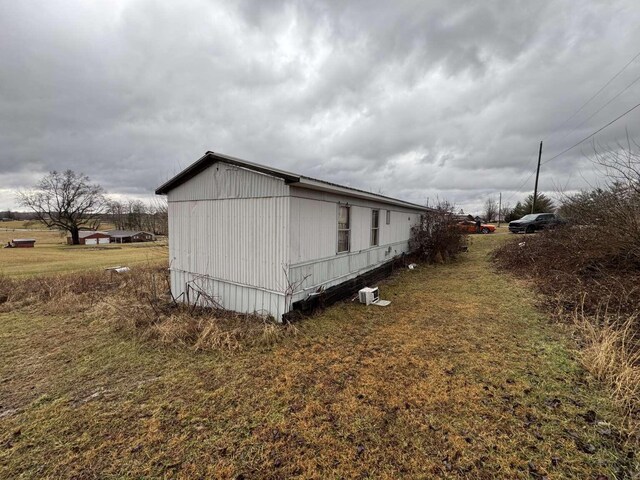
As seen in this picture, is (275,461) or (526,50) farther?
(526,50)

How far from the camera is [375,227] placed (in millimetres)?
9406

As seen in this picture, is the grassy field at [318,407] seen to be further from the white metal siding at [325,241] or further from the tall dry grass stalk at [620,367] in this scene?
the white metal siding at [325,241]

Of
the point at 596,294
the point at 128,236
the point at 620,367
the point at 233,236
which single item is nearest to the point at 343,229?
the point at 233,236

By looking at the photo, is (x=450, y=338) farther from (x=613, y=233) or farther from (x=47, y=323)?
(x=47, y=323)

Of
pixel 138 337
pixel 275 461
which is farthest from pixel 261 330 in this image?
pixel 275 461

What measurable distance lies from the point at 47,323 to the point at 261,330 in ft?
16.3

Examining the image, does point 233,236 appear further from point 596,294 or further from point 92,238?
point 92,238

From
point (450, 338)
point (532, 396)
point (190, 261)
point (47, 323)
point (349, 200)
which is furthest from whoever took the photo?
point (349, 200)

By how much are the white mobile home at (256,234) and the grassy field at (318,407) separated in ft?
4.18

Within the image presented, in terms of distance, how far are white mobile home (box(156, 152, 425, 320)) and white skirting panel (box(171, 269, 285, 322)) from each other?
0.07 ft

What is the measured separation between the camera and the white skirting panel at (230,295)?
549cm

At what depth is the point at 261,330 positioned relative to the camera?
16.1 feet

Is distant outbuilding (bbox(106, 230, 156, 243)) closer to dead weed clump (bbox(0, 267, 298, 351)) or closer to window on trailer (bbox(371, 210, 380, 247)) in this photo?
dead weed clump (bbox(0, 267, 298, 351))

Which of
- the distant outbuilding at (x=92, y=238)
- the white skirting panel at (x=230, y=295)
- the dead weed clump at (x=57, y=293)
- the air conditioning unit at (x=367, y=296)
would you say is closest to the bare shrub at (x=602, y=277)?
the air conditioning unit at (x=367, y=296)
